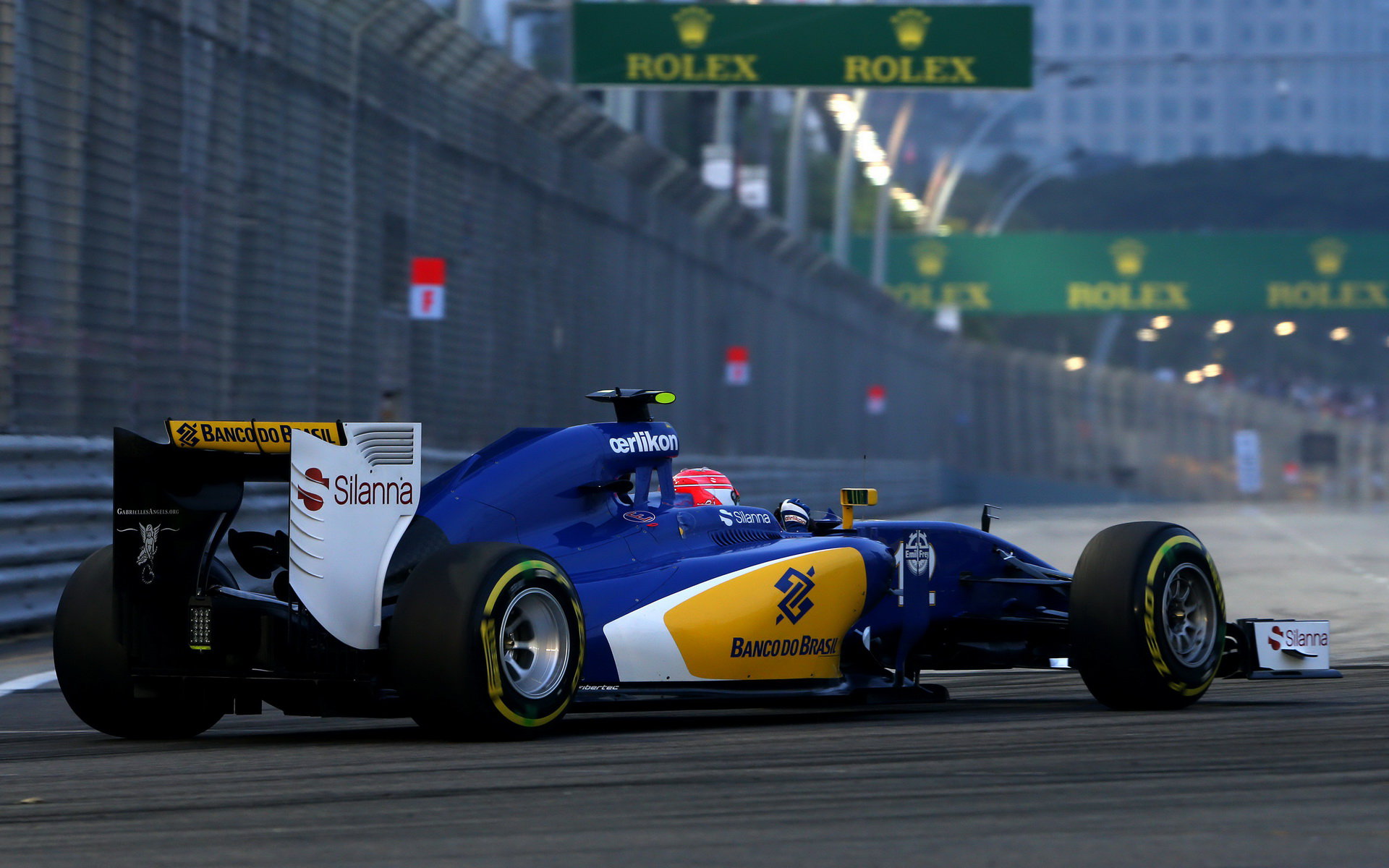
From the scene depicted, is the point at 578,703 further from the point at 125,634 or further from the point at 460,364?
the point at 460,364

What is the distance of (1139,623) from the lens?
744 cm

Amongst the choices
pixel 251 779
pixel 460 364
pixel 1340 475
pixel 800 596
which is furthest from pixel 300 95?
pixel 1340 475

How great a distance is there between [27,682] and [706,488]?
3028 mm

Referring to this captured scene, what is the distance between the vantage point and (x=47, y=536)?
11062 mm

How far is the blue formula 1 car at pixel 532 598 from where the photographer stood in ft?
20.9

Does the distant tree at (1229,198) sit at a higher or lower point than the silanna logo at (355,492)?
higher

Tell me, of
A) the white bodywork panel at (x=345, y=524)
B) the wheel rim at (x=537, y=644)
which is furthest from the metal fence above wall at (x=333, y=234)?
the wheel rim at (x=537, y=644)

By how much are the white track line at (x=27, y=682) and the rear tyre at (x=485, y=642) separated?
2912mm

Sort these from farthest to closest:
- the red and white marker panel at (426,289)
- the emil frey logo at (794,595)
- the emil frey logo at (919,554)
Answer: the red and white marker panel at (426,289) < the emil frey logo at (919,554) < the emil frey logo at (794,595)

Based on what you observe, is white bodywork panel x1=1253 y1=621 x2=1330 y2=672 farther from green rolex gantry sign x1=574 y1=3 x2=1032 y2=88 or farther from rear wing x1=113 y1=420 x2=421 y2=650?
green rolex gantry sign x1=574 y1=3 x2=1032 y2=88

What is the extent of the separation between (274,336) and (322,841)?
31.2 feet

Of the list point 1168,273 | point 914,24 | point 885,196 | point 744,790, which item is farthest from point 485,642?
point 1168,273

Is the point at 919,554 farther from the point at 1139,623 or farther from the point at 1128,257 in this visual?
the point at 1128,257

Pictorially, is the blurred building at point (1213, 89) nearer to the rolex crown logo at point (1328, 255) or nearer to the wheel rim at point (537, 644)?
the rolex crown logo at point (1328, 255)
